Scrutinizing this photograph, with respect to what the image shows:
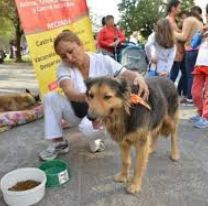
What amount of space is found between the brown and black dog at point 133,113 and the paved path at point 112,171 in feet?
0.58

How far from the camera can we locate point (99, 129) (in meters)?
4.16

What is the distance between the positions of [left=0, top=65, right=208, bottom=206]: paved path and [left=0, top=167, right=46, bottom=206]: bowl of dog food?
153 mm

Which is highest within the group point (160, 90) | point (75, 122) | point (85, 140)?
point (160, 90)

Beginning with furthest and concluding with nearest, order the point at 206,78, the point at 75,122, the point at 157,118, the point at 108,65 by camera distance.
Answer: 1. the point at 206,78
2. the point at 75,122
3. the point at 108,65
4. the point at 157,118

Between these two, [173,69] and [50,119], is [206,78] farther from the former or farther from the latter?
[50,119]

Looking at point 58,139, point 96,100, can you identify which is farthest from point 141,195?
point 58,139

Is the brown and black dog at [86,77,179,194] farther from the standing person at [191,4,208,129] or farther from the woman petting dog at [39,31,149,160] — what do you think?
the standing person at [191,4,208,129]

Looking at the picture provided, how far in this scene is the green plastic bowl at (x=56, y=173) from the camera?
374 centimetres

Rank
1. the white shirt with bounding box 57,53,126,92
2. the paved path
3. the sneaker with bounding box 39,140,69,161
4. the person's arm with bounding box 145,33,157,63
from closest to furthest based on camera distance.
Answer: the paved path < the white shirt with bounding box 57,53,126,92 < the sneaker with bounding box 39,140,69,161 < the person's arm with bounding box 145,33,157,63

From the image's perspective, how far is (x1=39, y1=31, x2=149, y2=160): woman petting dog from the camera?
154 inches

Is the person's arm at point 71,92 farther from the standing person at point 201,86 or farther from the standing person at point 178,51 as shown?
the standing person at point 178,51

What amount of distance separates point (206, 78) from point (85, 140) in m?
2.21

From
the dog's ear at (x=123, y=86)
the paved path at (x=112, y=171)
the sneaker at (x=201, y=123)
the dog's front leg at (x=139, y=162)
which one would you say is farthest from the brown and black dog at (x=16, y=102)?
the dog's ear at (x=123, y=86)

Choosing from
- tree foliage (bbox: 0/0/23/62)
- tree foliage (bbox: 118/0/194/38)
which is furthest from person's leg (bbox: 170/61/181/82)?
tree foliage (bbox: 118/0/194/38)
